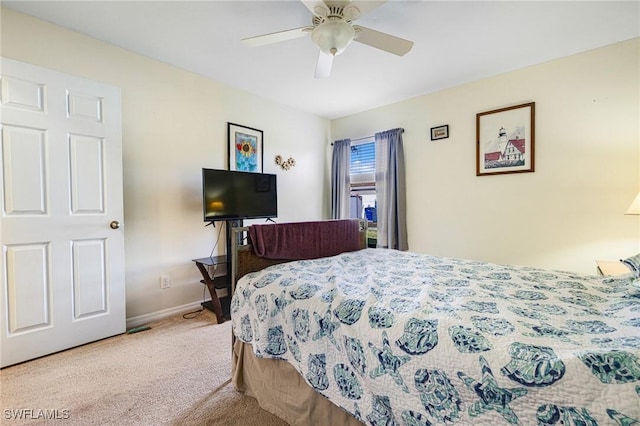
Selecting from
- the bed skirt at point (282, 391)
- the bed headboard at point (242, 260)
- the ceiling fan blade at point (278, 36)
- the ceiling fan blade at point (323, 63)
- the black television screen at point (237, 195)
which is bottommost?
the bed skirt at point (282, 391)

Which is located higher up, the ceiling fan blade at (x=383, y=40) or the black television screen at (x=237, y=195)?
the ceiling fan blade at (x=383, y=40)

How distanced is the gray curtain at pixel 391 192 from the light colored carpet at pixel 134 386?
85.6 inches

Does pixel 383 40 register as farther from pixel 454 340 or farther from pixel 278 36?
pixel 454 340

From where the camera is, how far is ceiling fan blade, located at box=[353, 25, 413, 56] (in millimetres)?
1661

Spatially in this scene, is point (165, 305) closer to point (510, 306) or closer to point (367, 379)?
point (367, 379)

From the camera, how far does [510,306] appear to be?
1049 mm

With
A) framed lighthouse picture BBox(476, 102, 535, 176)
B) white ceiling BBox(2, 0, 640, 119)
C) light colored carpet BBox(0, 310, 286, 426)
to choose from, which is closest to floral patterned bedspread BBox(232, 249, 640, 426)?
light colored carpet BBox(0, 310, 286, 426)

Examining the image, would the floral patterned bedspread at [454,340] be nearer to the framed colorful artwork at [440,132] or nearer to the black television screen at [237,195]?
the black television screen at [237,195]

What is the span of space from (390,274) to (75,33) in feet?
9.43

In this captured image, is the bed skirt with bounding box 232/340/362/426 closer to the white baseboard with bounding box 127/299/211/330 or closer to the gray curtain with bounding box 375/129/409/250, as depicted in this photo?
the white baseboard with bounding box 127/299/211/330

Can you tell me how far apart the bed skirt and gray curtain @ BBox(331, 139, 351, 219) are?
8.68 ft

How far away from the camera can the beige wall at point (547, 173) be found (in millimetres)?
2234

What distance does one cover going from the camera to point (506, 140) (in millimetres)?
2744

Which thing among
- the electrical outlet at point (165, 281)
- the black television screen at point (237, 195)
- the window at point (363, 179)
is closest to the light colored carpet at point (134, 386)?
the electrical outlet at point (165, 281)
